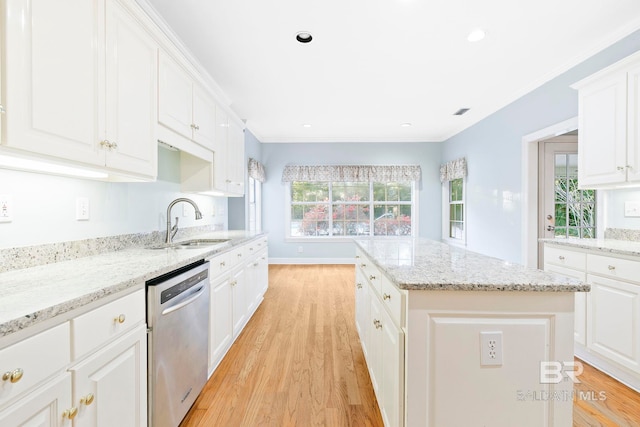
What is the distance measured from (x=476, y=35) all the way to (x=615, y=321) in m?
2.31

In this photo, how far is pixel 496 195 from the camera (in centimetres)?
391

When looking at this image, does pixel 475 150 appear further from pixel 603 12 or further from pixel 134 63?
pixel 134 63

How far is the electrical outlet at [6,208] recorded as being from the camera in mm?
1202

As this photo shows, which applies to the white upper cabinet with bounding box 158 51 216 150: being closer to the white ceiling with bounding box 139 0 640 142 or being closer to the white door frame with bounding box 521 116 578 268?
the white ceiling with bounding box 139 0 640 142

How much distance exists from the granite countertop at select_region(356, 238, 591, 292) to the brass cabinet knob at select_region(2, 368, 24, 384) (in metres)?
1.12

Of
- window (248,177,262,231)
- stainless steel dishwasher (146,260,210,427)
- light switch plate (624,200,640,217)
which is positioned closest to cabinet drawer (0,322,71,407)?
stainless steel dishwasher (146,260,210,427)

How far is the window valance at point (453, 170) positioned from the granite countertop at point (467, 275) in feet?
12.3

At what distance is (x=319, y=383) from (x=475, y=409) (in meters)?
1.12

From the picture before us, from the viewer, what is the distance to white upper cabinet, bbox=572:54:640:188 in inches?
76.2

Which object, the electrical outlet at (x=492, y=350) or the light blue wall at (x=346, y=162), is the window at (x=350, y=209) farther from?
the electrical outlet at (x=492, y=350)

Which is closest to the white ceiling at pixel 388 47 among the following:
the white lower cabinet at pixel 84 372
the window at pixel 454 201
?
the window at pixel 454 201

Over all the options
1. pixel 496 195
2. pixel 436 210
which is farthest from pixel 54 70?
pixel 436 210

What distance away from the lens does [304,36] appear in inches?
90.0

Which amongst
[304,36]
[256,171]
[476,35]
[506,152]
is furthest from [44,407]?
[506,152]
